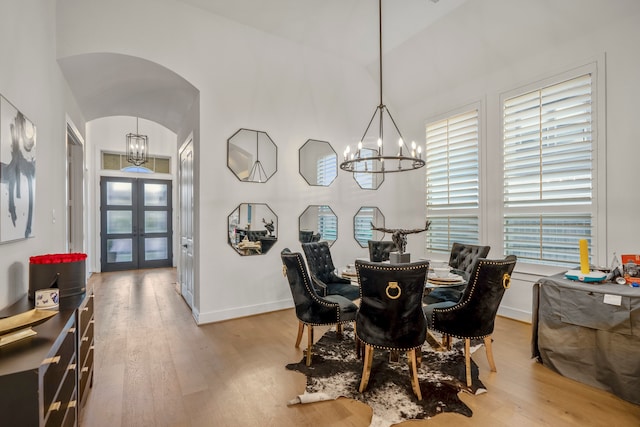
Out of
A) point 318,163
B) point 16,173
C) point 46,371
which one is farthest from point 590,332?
point 16,173

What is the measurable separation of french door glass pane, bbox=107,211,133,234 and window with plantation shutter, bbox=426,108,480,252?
7.07 meters

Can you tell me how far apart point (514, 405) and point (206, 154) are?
12.8 feet

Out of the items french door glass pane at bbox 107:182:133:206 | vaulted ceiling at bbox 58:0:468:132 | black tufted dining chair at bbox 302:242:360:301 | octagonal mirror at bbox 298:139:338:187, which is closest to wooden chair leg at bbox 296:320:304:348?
black tufted dining chair at bbox 302:242:360:301

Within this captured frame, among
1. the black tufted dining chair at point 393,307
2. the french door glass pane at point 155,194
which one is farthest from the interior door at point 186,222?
the french door glass pane at point 155,194

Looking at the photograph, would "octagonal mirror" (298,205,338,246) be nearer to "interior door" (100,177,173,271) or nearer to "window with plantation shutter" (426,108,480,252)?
"window with plantation shutter" (426,108,480,252)

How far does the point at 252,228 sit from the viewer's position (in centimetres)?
422

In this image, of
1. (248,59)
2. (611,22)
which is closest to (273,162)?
(248,59)

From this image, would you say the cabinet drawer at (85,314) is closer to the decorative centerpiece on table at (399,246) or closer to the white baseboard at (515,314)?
the decorative centerpiece on table at (399,246)

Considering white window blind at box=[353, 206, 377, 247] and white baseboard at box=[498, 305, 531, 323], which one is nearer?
white baseboard at box=[498, 305, 531, 323]

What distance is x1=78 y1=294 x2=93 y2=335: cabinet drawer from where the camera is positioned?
187cm

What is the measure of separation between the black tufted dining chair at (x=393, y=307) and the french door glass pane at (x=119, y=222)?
7.47 meters

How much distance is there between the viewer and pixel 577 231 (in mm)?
3367

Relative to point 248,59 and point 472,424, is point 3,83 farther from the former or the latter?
point 472,424

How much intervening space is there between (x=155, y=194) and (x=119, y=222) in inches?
41.9
